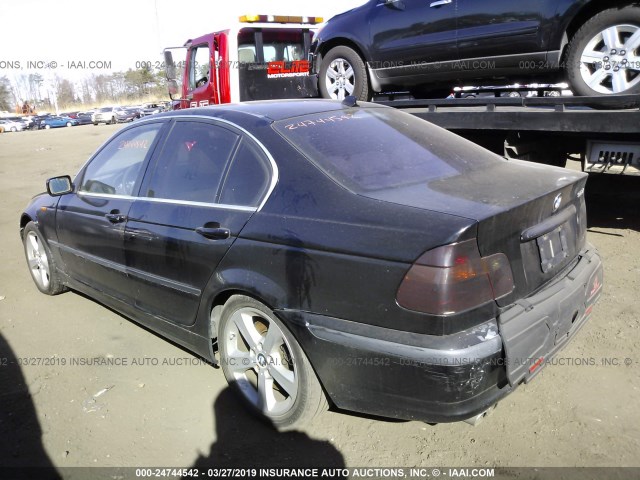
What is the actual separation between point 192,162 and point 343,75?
3736 millimetres

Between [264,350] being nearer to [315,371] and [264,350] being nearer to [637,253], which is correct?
[315,371]

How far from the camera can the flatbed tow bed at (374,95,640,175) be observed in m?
4.10

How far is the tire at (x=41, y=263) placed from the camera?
454 centimetres

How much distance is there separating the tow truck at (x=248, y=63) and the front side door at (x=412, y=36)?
2.99 meters

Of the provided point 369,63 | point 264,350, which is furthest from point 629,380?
point 369,63

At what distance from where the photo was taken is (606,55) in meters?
4.22

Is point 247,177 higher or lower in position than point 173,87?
lower

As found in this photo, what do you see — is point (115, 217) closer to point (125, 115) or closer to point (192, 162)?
point (192, 162)

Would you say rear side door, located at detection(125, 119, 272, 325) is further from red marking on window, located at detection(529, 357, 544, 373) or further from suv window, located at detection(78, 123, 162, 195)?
red marking on window, located at detection(529, 357, 544, 373)

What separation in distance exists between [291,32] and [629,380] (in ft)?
27.6

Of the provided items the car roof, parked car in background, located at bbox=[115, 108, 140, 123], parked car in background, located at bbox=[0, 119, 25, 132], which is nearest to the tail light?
the car roof

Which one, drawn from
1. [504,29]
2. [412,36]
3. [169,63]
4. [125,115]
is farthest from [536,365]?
[125,115]

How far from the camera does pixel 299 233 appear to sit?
7.90 feet

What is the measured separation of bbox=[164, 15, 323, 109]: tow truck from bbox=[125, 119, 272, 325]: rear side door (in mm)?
5843
